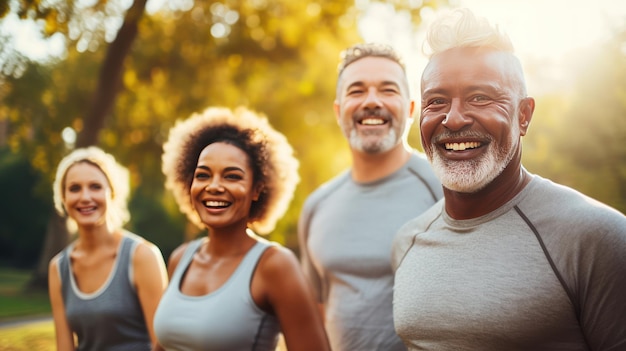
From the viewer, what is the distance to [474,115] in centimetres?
262

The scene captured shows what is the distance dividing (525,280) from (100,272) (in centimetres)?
287

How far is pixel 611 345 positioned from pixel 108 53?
12336 mm

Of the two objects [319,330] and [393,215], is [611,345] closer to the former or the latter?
[319,330]

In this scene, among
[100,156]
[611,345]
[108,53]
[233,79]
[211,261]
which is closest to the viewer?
[611,345]

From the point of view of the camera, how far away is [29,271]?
31672 millimetres

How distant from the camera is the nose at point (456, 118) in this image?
2.63 m

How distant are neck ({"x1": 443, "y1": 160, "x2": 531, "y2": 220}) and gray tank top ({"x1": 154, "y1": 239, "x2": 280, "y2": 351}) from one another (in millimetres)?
1102

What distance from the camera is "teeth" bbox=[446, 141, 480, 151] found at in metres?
2.67

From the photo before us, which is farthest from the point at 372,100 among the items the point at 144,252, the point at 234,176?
the point at 144,252

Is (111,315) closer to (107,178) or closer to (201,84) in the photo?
(107,178)

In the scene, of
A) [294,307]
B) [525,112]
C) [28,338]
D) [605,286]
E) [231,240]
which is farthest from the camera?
[28,338]

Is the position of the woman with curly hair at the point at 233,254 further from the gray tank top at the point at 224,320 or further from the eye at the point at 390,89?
the eye at the point at 390,89

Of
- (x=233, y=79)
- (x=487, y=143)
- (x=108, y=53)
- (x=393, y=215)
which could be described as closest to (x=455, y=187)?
(x=487, y=143)

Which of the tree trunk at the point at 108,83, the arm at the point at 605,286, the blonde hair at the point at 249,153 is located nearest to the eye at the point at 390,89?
the blonde hair at the point at 249,153
